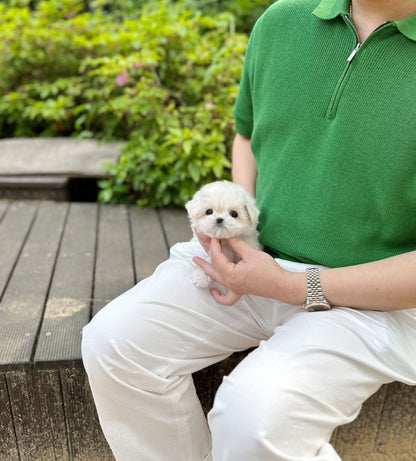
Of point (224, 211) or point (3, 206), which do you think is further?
point (3, 206)

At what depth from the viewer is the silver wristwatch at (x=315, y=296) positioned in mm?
1179

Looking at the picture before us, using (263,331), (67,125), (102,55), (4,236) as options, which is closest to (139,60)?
(102,55)

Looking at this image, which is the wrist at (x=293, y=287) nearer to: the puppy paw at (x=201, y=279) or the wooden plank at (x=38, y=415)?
the puppy paw at (x=201, y=279)

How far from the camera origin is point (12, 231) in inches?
98.8

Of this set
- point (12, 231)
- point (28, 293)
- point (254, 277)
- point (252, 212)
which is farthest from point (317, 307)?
point (12, 231)

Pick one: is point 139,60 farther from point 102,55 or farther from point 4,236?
point 4,236

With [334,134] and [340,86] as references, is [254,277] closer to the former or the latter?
[334,134]

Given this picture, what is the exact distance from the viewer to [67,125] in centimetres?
389

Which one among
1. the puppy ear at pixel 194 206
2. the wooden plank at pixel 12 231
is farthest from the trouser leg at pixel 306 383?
the wooden plank at pixel 12 231

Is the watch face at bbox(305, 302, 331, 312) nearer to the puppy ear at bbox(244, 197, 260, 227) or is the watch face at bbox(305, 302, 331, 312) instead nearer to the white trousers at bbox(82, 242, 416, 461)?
the white trousers at bbox(82, 242, 416, 461)

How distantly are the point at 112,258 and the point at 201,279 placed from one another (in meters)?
0.97

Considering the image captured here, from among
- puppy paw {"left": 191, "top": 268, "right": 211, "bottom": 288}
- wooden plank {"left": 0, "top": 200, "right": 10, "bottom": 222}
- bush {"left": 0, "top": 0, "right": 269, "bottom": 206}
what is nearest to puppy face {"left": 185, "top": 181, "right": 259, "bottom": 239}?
puppy paw {"left": 191, "top": 268, "right": 211, "bottom": 288}

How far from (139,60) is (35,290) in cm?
181

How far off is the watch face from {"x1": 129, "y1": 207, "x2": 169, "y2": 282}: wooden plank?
97 cm
